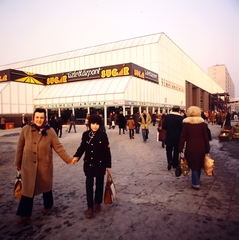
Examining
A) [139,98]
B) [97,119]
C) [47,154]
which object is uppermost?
[139,98]

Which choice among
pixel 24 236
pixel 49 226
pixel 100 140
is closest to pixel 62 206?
pixel 49 226

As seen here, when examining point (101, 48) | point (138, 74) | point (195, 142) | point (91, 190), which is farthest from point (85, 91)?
point (91, 190)

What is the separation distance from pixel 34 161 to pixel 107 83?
24.2 m

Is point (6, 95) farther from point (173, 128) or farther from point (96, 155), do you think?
point (96, 155)

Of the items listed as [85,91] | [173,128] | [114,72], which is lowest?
[173,128]

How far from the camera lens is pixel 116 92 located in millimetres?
24750

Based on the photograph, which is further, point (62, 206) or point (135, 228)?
point (62, 206)

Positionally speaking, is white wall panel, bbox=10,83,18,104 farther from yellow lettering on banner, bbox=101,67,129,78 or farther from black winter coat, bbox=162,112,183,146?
black winter coat, bbox=162,112,183,146

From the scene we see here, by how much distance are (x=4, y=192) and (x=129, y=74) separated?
75.3 feet

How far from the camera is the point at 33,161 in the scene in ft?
10.3

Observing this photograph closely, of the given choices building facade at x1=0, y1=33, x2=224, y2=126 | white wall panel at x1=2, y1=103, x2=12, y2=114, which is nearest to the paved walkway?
building facade at x1=0, y1=33, x2=224, y2=126

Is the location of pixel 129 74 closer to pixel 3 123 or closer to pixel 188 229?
pixel 3 123

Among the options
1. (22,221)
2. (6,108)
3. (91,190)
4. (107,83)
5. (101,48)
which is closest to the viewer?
(22,221)

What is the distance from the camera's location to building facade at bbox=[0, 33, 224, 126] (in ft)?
85.2
